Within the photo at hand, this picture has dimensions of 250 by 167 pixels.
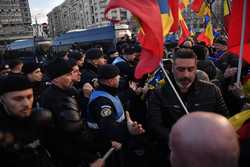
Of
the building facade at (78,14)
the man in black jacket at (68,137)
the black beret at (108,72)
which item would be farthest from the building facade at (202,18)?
the building facade at (78,14)

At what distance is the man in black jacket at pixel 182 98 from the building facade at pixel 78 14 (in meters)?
108

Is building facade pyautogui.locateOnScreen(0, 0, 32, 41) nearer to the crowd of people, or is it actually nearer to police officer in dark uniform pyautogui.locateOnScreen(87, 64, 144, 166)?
the crowd of people

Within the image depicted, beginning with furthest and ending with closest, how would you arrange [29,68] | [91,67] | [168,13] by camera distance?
[29,68], [91,67], [168,13]

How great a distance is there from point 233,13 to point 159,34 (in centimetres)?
72

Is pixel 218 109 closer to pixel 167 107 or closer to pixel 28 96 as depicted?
pixel 167 107

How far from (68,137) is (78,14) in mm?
131547

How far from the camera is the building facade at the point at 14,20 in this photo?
256 feet

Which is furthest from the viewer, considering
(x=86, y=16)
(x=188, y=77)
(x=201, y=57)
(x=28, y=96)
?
(x=86, y=16)

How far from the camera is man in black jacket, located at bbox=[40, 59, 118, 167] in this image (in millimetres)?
2727

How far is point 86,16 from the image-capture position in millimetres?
126875

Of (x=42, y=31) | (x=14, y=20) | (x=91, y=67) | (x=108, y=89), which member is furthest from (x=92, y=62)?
(x=14, y=20)

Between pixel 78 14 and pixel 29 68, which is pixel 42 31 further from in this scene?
pixel 78 14

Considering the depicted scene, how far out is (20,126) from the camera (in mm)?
2381

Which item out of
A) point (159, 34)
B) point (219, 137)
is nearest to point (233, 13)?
point (159, 34)
